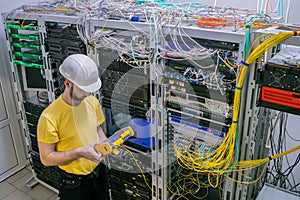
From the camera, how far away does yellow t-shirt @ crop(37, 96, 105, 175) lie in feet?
5.30

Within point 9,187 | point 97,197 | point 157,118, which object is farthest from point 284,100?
point 9,187

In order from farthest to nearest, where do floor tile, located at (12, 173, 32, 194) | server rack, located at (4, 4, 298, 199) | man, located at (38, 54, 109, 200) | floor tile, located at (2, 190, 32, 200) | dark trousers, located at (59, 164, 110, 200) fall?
floor tile, located at (12, 173, 32, 194), floor tile, located at (2, 190, 32, 200), dark trousers, located at (59, 164, 110, 200), man, located at (38, 54, 109, 200), server rack, located at (4, 4, 298, 199)

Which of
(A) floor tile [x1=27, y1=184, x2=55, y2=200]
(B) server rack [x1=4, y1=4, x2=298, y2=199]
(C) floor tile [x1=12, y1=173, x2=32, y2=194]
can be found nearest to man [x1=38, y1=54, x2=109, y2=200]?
(B) server rack [x1=4, y1=4, x2=298, y2=199]

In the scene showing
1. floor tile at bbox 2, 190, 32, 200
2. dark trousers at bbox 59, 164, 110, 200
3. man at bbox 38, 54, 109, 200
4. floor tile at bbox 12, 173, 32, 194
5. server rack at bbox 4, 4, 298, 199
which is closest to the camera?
server rack at bbox 4, 4, 298, 199

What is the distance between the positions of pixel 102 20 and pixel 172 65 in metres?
0.55

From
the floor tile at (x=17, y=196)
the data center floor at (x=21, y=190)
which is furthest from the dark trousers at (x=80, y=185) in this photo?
the floor tile at (x=17, y=196)

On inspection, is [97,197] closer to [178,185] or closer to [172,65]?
[178,185]

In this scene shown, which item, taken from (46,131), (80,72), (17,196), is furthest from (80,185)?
(17,196)

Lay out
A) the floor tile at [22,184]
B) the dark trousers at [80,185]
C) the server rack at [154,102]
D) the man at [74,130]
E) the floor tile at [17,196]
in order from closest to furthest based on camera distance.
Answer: the server rack at [154,102] → the man at [74,130] → the dark trousers at [80,185] → the floor tile at [17,196] → the floor tile at [22,184]

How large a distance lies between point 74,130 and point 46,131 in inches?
6.7

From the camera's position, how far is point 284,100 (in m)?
1.33

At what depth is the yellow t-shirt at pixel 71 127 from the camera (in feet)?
5.30

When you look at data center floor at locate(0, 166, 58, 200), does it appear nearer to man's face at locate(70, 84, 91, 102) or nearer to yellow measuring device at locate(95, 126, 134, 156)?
yellow measuring device at locate(95, 126, 134, 156)

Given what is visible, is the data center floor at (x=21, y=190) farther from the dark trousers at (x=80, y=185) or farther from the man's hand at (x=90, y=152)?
the man's hand at (x=90, y=152)
